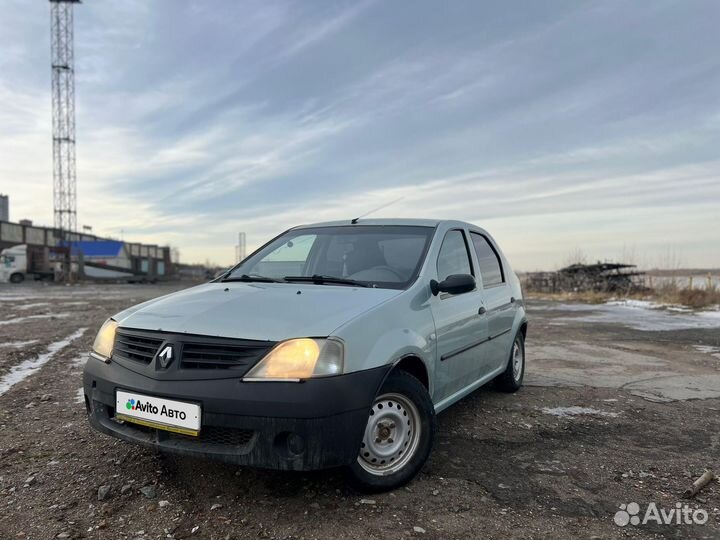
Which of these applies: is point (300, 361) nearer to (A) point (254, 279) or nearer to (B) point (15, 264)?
(A) point (254, 279)

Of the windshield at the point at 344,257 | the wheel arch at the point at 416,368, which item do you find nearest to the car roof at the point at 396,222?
the windshield at the point at 344,257

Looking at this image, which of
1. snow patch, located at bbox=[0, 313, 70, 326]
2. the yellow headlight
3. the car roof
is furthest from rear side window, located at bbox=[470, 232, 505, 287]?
snow patch, located at bbox=[0, 313, 70, 326]

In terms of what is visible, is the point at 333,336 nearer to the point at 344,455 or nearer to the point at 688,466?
the point at 344,455

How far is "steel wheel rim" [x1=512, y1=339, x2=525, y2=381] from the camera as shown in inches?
203

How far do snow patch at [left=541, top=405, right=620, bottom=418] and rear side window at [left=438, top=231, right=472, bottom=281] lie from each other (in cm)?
149

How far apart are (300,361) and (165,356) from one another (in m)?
0.71

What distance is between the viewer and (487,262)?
471cm

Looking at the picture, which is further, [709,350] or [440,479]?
[709,350]

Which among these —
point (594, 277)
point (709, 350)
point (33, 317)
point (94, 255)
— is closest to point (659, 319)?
point (709, 350)

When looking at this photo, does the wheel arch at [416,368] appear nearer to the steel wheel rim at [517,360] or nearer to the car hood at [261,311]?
the car hood at [261,311]

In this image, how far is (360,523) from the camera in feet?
8.16

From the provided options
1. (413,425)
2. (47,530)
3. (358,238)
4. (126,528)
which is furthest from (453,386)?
(47,530)

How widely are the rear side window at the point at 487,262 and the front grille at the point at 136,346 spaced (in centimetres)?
271

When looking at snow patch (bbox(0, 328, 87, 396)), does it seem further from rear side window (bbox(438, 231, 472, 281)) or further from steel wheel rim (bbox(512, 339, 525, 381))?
steel wheel rim (bbox(512, 339, 525, 381))
